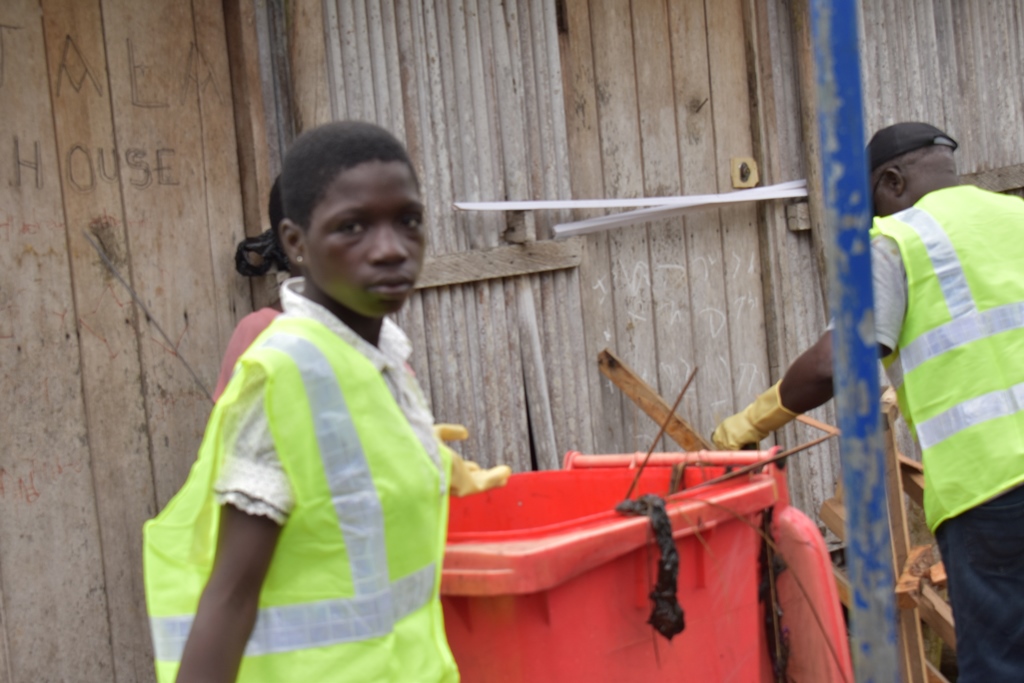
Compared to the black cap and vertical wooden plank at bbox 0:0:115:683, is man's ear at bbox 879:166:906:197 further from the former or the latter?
vertical wooden plank at bbox 0:0:115:683

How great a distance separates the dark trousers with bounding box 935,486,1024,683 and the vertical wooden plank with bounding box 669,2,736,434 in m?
1.81

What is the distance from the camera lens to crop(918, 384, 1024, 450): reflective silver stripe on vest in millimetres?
2592

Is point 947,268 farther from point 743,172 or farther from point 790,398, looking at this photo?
point 743,172

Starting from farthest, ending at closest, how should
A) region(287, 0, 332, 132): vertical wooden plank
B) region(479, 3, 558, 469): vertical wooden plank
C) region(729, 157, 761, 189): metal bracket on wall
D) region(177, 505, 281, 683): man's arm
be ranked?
region(729, 157, 761, 189): metal bracket on wall, region(479, 3, 558, 469): vertical wooden plank, region(287, 0, 332, 132): vertical wooden plank, region(177, 505, 281, 683): man's arm

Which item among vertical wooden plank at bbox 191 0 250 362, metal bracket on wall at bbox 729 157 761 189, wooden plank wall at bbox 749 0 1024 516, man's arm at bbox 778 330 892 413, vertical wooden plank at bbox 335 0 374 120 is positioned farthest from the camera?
wooden plank wall at bbox 749 0 1024 516

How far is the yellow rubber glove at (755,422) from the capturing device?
9.52ft

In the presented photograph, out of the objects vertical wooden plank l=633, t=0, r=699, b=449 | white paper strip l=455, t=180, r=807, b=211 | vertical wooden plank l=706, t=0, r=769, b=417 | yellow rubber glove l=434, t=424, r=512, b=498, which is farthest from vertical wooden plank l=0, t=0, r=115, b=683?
vertical wooden plank l=706, t=0, r=769, b=417

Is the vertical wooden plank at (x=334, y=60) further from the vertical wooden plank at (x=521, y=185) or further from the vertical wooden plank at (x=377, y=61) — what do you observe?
the vertical wooden plank at (x=521, y=185)

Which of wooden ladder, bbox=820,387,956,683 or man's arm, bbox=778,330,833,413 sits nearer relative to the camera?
man's arm, bbox=778,330,833,413

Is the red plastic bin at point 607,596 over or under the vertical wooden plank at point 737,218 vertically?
under

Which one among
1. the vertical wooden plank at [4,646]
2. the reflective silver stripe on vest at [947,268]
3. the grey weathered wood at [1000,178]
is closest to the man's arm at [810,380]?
the reflective silver stripe on vest at [947,268]

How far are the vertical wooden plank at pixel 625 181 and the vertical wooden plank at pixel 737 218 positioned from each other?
1.42 feet

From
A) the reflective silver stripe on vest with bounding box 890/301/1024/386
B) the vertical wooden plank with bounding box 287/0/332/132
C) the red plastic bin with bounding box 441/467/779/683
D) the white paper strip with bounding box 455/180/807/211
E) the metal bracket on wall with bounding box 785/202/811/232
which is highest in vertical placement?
the vertical wooden plank with bounding box 287/0/332/132

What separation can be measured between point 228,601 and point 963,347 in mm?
1956
